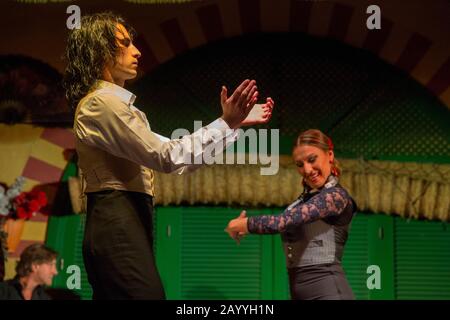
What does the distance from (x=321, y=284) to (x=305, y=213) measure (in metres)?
0.24

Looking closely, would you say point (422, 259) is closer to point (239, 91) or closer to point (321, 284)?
point (321, 284)

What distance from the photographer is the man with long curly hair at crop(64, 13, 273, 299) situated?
A: 1633mm

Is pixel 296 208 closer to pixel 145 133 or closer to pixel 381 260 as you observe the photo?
pixel 145 133

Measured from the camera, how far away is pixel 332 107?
13.8ft

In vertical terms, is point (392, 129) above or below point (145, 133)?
above

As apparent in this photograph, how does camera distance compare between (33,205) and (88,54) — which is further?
(33,205)

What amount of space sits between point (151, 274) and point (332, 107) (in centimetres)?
276

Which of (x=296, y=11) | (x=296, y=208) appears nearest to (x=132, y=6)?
(x=296, y=11)

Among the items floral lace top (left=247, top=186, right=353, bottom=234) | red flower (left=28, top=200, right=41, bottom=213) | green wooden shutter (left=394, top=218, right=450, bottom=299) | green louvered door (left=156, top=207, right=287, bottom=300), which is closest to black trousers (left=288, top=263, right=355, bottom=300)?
floral lace top (left=247, top=186, right=353, bottom=234)

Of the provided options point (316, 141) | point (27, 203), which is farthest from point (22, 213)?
point (316, 141)

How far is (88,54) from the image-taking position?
1.81m

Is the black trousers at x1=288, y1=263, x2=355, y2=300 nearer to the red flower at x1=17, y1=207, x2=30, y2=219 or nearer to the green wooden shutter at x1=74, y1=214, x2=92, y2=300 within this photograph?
the green wooden shutter at x1=74, y1=214, x2=92, y2=300

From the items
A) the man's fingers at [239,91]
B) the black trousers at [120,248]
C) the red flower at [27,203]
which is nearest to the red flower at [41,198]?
the red flower at [27,203]

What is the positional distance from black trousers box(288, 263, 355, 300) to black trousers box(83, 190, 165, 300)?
840 millimetres
